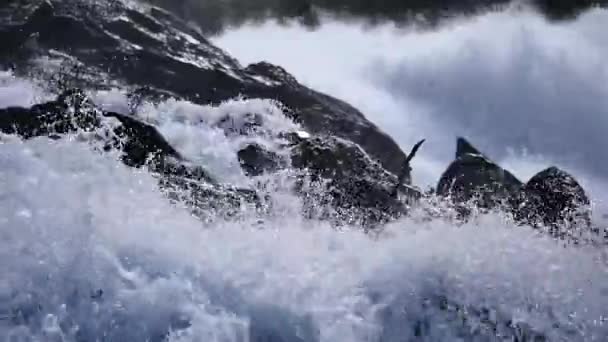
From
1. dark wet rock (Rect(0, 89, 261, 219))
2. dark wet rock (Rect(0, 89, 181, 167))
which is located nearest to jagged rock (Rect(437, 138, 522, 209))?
dark wet rock (Rect(0, 89, 261, 219))

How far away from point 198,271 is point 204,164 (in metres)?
14.6

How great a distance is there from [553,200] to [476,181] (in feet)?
13.7

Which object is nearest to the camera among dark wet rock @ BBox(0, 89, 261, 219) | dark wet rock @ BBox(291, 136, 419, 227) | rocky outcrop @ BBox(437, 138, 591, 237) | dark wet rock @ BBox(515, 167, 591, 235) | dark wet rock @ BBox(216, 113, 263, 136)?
dark wet rock @ BBox(0, 89, 261, 219)

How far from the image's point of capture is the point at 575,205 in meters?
29.2

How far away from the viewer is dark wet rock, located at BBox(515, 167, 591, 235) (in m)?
26.2

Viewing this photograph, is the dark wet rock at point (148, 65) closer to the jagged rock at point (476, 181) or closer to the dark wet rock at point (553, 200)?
the jagged rock at point (476, 181)

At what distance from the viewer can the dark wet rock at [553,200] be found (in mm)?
26180

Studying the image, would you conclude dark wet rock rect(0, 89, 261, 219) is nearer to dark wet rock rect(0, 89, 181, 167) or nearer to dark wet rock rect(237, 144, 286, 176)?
dark wet rock rect(0, 89, 181, 167)

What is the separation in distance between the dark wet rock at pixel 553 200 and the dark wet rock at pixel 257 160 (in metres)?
9.56

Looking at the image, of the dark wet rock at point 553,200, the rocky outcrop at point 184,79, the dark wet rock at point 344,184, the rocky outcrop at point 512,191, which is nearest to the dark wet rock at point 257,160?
the rocky outcrop at point 184,79

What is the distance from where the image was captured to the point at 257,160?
26.0 meters

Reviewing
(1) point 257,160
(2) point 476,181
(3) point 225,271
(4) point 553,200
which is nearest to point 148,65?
(1) point 257,160

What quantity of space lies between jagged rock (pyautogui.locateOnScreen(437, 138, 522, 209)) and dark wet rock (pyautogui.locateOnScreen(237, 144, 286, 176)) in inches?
331

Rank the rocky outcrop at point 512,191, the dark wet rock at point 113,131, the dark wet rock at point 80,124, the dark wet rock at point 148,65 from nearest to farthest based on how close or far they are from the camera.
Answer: the dark wet rock at point 113,131 → the dark wet rock at point 80,124 → the rocky outcrop at point 512,191 → the dark wet rock at point 148,65
